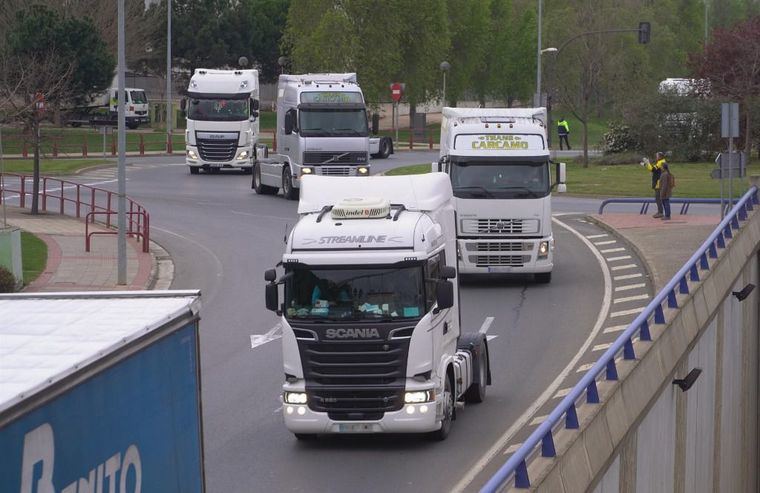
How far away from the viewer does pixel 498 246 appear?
2677 cm

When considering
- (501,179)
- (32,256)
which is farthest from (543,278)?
(32,256)

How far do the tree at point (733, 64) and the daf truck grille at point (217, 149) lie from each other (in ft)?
74.1

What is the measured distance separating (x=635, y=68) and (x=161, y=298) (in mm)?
72858

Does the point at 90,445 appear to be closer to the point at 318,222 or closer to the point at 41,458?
the point at 41,458

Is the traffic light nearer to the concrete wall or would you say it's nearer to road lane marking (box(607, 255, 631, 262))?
road lane marking (box(607, 255, 631, 262))

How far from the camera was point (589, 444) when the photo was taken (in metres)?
11.2

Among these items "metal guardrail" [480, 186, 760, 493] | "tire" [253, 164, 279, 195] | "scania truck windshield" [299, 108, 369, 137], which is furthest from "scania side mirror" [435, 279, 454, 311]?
"tire" [253, 164, 279, 195]

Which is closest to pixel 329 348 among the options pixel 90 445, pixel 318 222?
pixel 318 222

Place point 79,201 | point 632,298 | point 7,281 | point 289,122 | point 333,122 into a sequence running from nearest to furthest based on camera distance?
point 7,281 → point 632,298 → point 79,201 → point 333,122 → point 289,122

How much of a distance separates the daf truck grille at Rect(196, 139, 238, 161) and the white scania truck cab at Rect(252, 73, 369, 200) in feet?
27.6

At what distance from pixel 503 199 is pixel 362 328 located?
40.3 feet

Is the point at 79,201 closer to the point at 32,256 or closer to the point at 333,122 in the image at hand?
the point at 32,256

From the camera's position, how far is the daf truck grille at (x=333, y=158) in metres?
40.9

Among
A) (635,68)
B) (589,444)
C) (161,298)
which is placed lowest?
(589,444)
